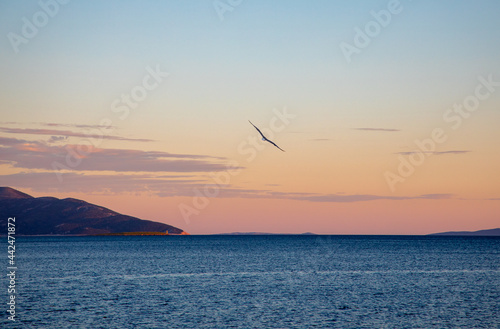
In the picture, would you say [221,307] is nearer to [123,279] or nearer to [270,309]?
[270,309]

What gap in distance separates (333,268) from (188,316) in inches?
2382

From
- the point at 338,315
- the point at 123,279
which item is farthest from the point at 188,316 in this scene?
the point at 123,279

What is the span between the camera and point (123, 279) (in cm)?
8931

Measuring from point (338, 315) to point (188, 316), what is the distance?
48.9 ft

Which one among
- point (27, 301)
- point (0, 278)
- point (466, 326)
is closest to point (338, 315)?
point (466, 326)

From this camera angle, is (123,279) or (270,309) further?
(123,279)

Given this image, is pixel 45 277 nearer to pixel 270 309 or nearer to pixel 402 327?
pixel 270 309

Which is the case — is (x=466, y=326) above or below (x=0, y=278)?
below

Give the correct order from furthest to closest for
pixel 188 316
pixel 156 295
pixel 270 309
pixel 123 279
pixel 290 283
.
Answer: pixel 123 279, pixel 290 283, pixel 156 295, pixel 270 309, pixel 188 316

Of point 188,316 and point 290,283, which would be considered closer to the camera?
point 188,316

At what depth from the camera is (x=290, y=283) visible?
82625 mm

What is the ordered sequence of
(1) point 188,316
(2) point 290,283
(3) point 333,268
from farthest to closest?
(3) point 333,268, (2) point 290,283, (1) point 188,316

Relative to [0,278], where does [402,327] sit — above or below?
below

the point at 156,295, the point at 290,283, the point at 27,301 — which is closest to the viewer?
the point at 27,301
